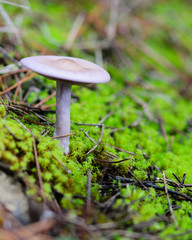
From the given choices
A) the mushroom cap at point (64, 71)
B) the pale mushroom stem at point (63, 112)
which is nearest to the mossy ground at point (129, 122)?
the pale mushroom stem at point (63, 112)

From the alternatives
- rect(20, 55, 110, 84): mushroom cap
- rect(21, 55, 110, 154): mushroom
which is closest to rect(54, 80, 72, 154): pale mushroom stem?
rect(21, 55, 110, 154): mushroom

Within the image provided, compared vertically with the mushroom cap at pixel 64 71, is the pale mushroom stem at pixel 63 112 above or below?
below

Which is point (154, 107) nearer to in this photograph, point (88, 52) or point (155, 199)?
point (88, 52)

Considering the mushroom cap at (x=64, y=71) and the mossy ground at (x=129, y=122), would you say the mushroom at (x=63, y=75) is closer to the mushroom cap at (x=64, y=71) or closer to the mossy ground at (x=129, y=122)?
the mushroom cap at (x=64, y=71)

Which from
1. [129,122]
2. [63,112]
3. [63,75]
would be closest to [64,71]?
[63,75]

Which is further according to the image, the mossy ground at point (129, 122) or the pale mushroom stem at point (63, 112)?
the pale mushroom stem at point (63, 112)

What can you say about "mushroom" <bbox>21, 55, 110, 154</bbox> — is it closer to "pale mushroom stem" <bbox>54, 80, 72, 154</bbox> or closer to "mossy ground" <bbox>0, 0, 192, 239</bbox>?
"pale mushroom stem" <bbox>54, 80, 72, 154</bbox>

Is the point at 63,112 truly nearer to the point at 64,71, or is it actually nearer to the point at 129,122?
the point at 64,71
